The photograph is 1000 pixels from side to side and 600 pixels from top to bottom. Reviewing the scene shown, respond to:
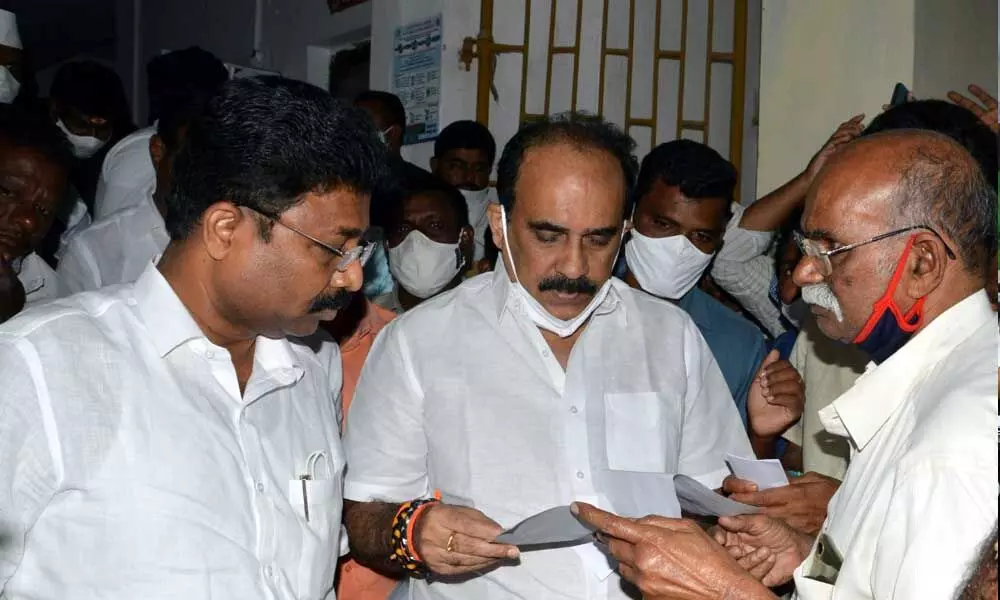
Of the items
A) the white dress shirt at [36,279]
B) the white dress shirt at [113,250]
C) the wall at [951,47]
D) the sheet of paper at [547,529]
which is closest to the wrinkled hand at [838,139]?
the wall at [951,47]

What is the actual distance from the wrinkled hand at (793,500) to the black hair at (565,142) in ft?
2.72

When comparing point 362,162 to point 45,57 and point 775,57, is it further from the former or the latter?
point 45,57

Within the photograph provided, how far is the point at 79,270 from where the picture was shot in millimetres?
3689

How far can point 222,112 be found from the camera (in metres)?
2.13

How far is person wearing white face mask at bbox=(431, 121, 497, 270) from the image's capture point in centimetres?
578

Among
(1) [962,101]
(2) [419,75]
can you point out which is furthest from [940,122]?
(2) [419,75]

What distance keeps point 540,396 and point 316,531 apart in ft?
2.29

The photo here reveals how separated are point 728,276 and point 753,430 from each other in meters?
1.15

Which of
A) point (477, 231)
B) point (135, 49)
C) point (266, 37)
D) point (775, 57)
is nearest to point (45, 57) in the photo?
point (135, 49)

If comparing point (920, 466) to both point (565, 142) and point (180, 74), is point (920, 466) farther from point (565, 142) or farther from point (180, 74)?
point (180, 74)

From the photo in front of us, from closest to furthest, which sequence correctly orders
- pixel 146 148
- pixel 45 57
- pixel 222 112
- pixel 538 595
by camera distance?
pixel 222 112 → pixel 538 595 → pixel 146 148 → pixel 45 57

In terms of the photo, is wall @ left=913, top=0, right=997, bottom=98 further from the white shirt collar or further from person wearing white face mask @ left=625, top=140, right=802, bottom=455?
the white shirt collar

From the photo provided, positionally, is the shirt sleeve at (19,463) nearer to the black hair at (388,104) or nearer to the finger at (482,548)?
the finger at (482,548)

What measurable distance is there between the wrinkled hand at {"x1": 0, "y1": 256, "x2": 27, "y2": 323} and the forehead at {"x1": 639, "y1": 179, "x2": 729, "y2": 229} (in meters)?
2.21
